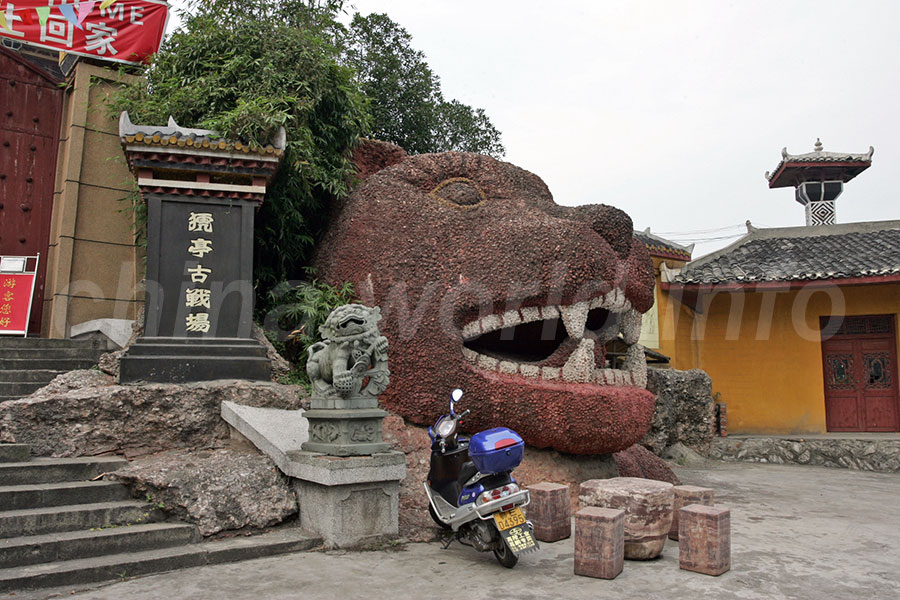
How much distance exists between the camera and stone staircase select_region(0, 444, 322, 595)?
405 centimetres

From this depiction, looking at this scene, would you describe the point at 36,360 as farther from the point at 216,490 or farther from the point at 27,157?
the point at 27,157

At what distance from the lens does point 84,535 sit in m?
4.34

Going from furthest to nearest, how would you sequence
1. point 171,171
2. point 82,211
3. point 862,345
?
point 862,345 → point 82,211 → point 171,171

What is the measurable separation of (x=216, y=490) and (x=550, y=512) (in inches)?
96.4

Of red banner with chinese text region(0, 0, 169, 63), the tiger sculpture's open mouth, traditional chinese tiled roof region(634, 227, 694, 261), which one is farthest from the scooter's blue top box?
traditional chinese tiled roof region(634, 227, 694, 261)

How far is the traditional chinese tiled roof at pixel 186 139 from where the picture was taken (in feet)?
21.5

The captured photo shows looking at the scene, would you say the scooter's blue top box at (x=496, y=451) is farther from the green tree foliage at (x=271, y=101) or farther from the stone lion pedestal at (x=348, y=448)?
the green tree foliage at (x=271, y=101)

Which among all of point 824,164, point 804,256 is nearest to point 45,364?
point 804,256

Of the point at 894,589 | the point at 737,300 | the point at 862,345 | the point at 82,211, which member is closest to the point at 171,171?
the point at 82,211

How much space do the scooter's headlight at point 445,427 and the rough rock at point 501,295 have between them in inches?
43.6

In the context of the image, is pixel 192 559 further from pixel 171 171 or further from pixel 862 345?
pixel 862 345

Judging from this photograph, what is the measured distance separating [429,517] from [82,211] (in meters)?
6.55

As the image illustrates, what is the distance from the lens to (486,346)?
7.03 metres

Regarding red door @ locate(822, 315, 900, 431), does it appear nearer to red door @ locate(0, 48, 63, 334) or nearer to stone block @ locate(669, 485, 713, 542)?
stone block @ locate(669, 485, 713, 542)
